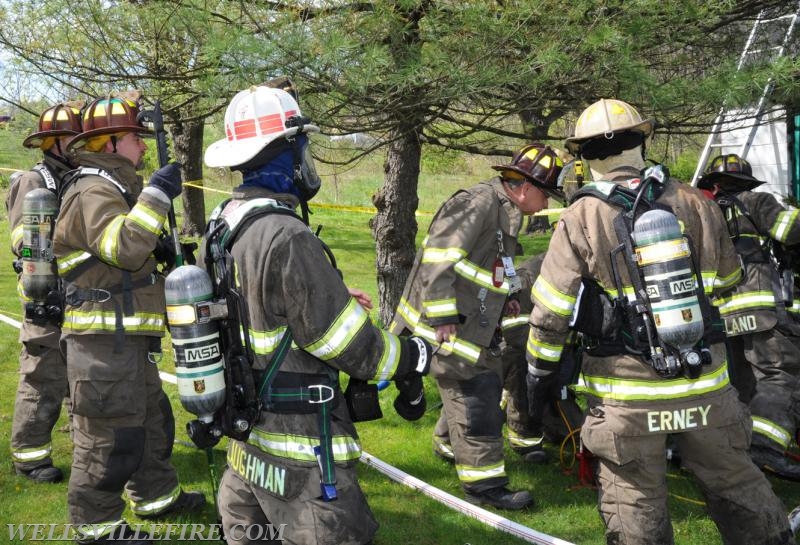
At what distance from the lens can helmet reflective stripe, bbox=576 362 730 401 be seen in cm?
313

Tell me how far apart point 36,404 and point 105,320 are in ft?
4.82

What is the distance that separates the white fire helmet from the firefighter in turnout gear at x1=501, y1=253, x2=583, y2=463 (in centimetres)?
286

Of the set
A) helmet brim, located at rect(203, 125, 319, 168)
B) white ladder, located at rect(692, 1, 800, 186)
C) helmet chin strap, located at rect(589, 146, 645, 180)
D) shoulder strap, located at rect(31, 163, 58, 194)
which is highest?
white ladder, located at rect(692, 1, 800, 186)

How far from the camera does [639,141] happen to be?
11.2 feet

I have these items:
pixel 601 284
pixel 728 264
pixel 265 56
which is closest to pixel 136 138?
pixel 265 56

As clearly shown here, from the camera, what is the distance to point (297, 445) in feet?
8.77

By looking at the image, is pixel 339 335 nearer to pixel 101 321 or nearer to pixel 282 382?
pixel 282 382

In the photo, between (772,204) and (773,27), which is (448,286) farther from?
(773,27)

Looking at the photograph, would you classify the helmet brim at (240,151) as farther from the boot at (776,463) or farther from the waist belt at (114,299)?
the boot at (776,463)

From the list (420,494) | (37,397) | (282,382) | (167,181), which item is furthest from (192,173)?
(282,382)

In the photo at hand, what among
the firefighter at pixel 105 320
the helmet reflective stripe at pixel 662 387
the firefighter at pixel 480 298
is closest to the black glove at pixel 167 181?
the firefighter at pixel 105 320

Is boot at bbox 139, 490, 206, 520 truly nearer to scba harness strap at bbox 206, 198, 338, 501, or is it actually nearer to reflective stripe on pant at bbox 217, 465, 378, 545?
reflective stripe on pant at bbox 217, 465, 378, 545

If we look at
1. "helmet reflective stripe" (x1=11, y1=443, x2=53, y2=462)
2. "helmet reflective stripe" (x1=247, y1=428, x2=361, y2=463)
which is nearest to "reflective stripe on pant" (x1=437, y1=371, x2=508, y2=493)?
"helmet reflective stripe" (x1=247, y1=428, x2=361, y2=463)

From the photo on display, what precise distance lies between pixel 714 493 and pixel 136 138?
10.9 ft
